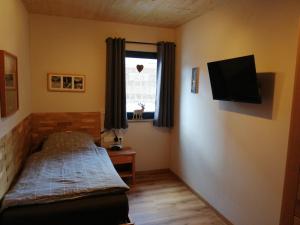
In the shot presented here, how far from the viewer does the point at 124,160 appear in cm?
359

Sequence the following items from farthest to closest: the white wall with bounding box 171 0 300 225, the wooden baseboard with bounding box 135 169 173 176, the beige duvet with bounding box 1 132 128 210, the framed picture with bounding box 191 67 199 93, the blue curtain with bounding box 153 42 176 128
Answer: the wooden baseboard with bounding box 135 169 173 176, the blue curtain with bounding box 153 42 176 128, the framed picture with bounding box 191 67 199 93, the white wall with bounding box 171 0 300 225, the beige duvet with bounding box 1 132 128 210

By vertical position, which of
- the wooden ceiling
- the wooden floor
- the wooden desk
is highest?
the wooden ceiling

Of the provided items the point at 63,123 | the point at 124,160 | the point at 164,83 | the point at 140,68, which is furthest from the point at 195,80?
A: the point at 63,123

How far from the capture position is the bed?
1.77 metres

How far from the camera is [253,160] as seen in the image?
2.31 meters

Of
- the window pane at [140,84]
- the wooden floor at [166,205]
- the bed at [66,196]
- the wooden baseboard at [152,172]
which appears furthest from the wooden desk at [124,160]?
the bed at [66,196]

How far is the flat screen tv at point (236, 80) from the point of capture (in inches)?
82.3

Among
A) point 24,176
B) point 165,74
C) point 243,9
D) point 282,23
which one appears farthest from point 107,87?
point 282,23

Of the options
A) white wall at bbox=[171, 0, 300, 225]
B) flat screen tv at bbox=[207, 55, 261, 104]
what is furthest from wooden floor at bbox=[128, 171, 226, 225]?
flat screen tv at bbox=[207, 55, 261, 104]

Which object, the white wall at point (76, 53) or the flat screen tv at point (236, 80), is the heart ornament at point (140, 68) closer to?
the white wall at point (76, 53)

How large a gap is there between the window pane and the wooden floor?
1.26 m

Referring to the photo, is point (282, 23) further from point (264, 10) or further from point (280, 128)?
point (280, 128)

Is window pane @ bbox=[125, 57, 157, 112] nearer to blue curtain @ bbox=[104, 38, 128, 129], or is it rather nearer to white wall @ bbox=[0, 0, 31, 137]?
blue curtain @ bbox=[104, 38, 128, 129]

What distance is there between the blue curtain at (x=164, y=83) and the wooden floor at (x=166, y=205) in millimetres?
984
